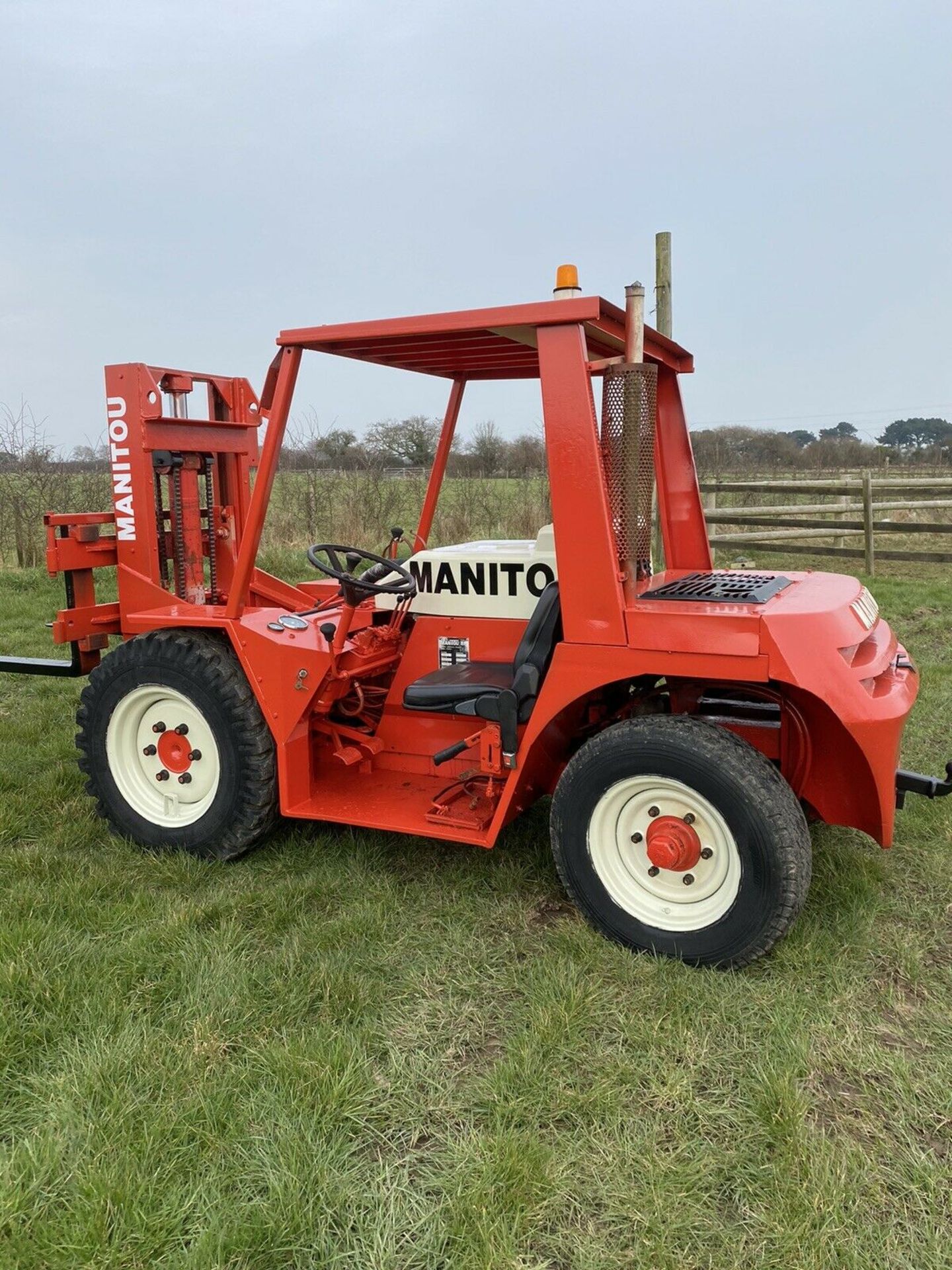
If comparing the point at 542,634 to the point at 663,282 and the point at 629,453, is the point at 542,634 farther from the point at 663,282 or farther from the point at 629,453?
the point at 663,282

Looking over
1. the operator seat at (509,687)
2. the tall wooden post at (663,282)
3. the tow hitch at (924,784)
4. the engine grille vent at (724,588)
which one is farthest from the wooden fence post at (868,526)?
the operator seat at (509,687)

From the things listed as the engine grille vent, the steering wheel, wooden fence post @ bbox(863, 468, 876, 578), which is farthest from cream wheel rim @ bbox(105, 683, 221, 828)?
wooden fence post @ bbox(863, 468, 876, 578)

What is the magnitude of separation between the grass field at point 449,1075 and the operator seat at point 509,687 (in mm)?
738

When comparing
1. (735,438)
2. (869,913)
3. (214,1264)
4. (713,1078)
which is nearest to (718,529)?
(735,438)

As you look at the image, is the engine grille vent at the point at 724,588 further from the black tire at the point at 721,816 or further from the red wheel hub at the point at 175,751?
the red wheel hub at the point at 175,751

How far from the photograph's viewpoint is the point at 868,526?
419 inches

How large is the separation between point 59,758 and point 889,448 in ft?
75.1

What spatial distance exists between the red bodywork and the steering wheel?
153 mm

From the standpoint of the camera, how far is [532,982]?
2891 mm

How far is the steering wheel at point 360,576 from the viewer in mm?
3492

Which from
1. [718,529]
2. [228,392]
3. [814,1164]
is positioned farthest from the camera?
[718,529]

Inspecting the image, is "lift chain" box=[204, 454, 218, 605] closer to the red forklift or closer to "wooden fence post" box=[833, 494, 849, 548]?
the red forklift

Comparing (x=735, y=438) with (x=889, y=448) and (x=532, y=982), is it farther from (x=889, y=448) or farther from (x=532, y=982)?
(x=532, y=982)

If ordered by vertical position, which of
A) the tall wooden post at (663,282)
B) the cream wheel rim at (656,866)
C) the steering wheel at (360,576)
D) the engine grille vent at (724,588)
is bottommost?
the cream wheel rim at (656,866)
